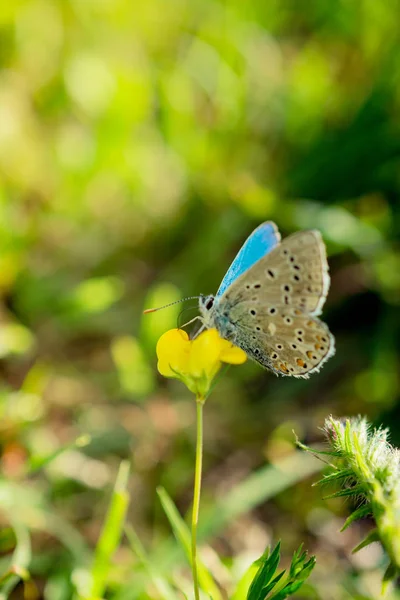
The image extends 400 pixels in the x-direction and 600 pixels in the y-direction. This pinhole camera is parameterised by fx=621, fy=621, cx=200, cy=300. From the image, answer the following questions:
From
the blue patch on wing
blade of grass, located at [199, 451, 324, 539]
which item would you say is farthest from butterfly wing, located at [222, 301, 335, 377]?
blade of grass, located at [199, 451, 324, 539]

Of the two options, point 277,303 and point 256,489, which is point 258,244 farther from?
point 256,489

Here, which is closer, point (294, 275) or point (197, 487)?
point (197, 487)

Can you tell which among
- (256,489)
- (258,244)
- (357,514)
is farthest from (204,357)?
(256,489)

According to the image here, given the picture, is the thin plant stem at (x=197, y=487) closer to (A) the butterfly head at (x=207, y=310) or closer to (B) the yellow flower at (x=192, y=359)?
(B) the yellow flower at (x=192, y=359)

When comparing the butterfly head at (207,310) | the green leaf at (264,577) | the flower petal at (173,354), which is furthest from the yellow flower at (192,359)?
the green leaf at (264,577)

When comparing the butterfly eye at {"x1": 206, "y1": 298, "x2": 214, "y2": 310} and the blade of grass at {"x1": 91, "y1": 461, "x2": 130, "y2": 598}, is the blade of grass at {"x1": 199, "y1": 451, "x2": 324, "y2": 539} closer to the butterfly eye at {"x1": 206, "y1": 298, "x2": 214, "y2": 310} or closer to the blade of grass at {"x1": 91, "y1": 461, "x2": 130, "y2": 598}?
the blade of grass at {"x1": 91, "y1": 461, "x2": 130, "y2": 598}

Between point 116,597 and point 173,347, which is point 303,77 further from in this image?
point 116,597
